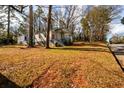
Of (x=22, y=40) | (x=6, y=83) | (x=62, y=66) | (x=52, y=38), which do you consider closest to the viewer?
(x=6, y=83)

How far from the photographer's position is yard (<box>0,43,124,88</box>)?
636 centimetres

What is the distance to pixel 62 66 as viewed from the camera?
699cm

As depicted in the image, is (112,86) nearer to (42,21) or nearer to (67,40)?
(67,40)

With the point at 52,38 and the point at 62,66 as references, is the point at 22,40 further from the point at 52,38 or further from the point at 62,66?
the point at 62,66

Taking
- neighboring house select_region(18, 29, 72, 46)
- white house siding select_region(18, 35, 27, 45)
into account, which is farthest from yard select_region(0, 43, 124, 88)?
neighboring house select_region(18, 29, 72, 46)

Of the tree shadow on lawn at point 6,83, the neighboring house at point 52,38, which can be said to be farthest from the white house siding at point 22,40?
the tree shadow on lawn at point 6,83

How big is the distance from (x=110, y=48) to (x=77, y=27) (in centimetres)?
109

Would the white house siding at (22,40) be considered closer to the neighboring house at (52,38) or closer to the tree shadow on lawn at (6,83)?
the neighboring house at (52,38)

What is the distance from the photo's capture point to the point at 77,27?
7.73 m

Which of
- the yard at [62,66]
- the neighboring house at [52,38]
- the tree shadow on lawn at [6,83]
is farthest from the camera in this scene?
the neighboring house at [52,38]

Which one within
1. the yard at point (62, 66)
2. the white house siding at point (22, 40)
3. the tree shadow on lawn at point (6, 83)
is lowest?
the tree shadow on lawn at point (6, 83)

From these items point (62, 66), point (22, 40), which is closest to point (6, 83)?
point (62, 66)

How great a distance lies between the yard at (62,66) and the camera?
636 centimetres
